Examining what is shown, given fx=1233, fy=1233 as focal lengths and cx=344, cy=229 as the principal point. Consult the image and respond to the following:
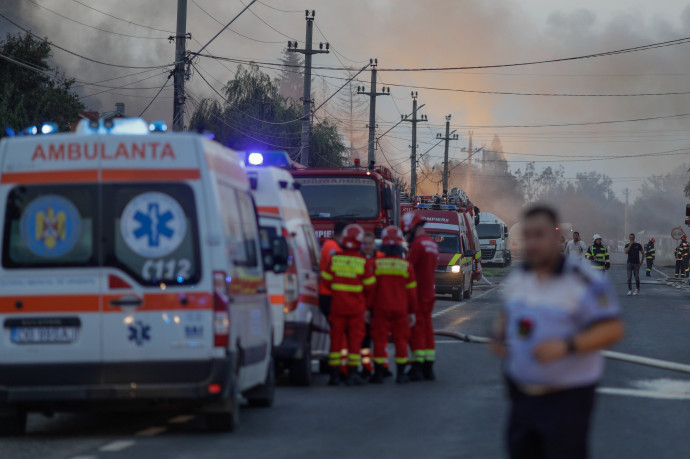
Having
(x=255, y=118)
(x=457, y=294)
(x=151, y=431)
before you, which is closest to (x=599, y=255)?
(x=457, y=294)

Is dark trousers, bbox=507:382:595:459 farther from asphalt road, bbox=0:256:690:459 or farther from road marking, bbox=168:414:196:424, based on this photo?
road marking, bbox=168:414:196:424

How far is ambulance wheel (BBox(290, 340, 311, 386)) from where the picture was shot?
13352 mm

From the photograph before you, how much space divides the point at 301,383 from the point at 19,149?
520cm

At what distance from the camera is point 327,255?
45.6 ft

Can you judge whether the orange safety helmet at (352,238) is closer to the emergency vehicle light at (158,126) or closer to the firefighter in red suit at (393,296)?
the firefighter in red suit at (393,296)

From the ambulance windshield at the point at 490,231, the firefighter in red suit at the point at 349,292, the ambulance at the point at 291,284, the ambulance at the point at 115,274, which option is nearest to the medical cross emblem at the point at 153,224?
the ambulance at the point at 115,274

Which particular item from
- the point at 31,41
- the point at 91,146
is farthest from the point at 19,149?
the point at 31,41

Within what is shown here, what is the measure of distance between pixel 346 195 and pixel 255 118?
42.8 m

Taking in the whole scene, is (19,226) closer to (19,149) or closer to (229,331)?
(19,149)

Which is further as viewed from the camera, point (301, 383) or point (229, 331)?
point (301, 383)

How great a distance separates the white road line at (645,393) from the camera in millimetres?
12398

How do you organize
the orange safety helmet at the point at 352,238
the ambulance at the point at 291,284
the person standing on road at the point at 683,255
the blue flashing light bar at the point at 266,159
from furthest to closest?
the person standing on road at the point at 683,255 → the blue flashing light bar at the point at 266,159 → the orange safety helmet at the point at 352,238 → the ambulance at the point at 291,284

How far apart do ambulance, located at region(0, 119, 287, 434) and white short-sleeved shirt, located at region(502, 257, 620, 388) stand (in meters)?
4.10

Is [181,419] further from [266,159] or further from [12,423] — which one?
[266,159]
